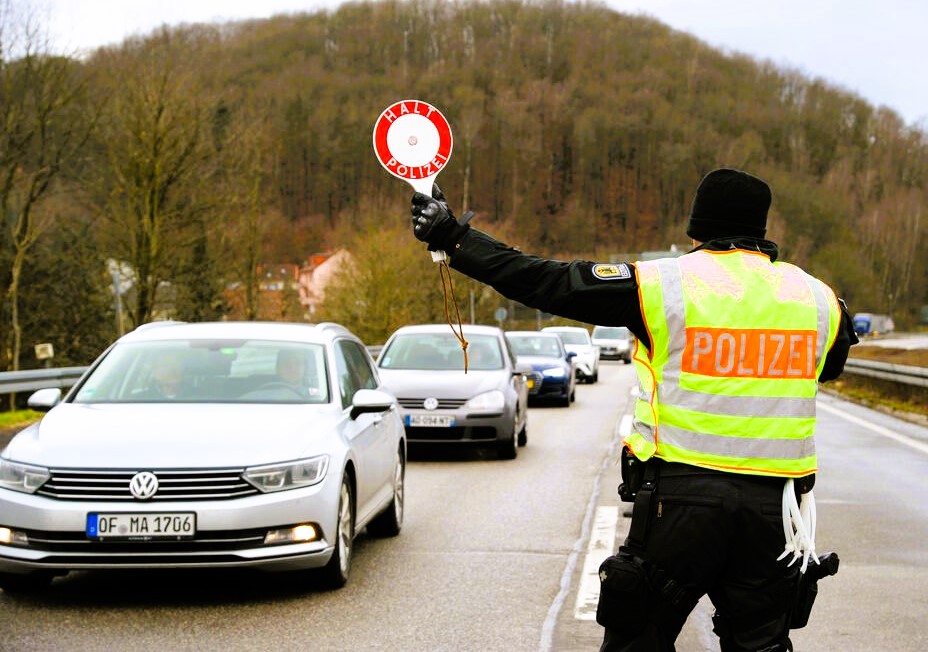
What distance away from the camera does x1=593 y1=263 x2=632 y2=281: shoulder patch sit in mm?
3459

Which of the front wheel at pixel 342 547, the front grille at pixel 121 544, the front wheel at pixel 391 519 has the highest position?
the front grille at pixel 121 544

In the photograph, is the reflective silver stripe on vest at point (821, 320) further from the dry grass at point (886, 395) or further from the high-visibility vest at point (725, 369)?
the dry grass at point (886, 395)

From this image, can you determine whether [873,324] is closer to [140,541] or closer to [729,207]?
[140,541]

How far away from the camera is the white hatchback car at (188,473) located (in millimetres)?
6336

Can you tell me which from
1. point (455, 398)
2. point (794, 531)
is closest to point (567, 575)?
point (794, 531)

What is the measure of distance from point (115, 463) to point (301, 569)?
1157mm

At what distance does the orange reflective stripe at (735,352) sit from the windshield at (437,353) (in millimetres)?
11787

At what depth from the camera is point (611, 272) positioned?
3.49m

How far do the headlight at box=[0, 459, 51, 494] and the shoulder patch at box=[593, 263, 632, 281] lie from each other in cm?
392

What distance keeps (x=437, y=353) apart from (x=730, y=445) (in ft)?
40.5

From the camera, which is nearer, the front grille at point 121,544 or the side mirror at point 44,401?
the front grille at point 121,544

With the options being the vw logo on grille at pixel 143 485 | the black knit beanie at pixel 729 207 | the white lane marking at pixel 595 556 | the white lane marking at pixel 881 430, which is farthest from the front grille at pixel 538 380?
the black knit beanie at pixel 729 207

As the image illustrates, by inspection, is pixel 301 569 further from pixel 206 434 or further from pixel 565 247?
pixel 565 247

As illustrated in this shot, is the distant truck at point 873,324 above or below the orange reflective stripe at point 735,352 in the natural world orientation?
→ below
